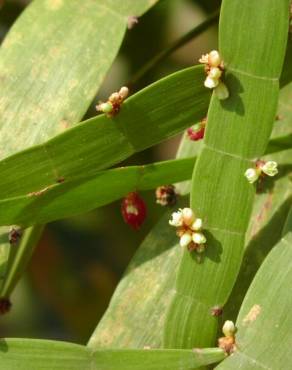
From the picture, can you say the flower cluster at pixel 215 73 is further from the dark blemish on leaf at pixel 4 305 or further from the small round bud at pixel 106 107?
the dark blemish on leaf at pixel 4 305

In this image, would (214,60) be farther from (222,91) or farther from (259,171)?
(259,171)

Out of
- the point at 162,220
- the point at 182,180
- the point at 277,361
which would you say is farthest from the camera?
the point at 162,220

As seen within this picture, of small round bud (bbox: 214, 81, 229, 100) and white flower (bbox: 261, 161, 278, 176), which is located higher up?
small round bud (bbox: 214, 81, 229, 100)

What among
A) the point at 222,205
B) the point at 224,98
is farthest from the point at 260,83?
the point at 222,205

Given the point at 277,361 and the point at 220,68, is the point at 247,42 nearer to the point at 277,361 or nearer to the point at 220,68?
the point at 220,68

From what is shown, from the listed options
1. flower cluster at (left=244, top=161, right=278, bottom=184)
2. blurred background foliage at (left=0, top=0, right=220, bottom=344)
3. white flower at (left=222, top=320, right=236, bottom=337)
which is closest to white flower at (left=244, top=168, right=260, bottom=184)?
flower cluster at (left=244, top=161, right=278, bottom=184)

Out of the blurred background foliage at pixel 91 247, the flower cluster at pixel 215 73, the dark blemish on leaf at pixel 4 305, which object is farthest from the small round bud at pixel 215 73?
the blurred background foliage at pixel 91 247

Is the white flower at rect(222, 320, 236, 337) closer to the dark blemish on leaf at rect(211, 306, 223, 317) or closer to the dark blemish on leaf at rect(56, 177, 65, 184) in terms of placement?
the dark blemish on leaf at rect(211, 306, 223, 317)
